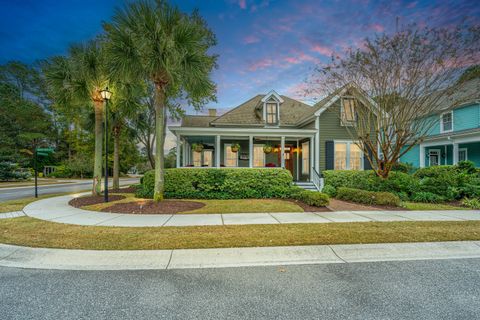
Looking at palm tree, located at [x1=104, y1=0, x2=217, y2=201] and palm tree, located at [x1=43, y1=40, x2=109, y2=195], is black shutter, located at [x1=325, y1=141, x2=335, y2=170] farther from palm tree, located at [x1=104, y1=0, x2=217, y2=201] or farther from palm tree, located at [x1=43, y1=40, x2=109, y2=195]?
palm tree, located at [x1=43, y1=40, x2=109, y2=195]

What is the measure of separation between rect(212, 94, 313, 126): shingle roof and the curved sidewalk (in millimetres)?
9697

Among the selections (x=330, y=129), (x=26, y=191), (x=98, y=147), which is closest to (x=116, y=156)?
(x=98, y=147)

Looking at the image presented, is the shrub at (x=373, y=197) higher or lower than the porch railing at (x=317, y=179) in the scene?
lower

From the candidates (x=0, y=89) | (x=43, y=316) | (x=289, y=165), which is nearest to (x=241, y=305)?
(x=43, y=316)

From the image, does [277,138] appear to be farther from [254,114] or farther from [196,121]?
[196,121]

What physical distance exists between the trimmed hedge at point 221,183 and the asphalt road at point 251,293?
6710 millimetres

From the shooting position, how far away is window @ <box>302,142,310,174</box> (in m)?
14.0

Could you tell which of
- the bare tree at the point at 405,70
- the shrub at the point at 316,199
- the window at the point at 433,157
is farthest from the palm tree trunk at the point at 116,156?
the window at the point at 433,157

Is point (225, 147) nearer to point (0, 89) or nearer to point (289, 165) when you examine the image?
point (289, 165)

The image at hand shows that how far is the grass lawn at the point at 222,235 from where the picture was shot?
13.8 feet

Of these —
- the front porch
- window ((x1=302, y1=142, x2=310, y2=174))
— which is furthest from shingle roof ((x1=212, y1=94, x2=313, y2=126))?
window ((x1=302, y1=142, x2=310, y2=174))

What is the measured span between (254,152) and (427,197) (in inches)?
382

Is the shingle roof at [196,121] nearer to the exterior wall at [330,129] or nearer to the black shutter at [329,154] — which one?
the exterior wall at [330,129]

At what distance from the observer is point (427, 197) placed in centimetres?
955
